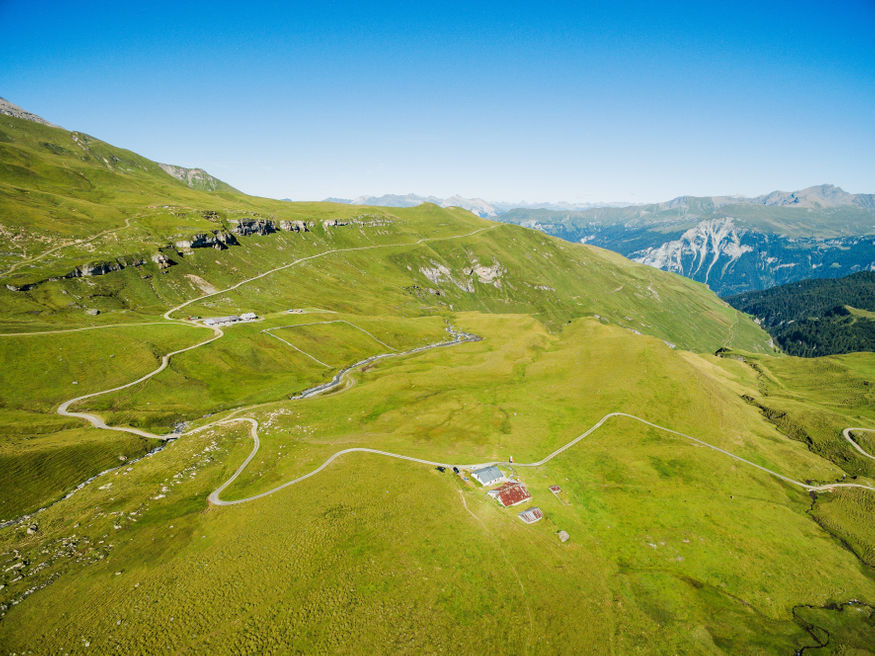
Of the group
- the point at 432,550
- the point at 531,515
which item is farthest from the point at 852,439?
the point at 432,550

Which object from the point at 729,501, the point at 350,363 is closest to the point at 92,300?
the point at 350,363

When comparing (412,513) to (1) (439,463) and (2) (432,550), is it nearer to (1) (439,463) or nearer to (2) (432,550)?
(2) (432,550)

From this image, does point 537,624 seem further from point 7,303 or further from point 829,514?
point 7,303

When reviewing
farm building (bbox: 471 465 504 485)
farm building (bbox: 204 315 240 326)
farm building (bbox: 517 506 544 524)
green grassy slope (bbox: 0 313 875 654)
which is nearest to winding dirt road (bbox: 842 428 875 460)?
green grassy slope (bbox: 0 313 875 654)

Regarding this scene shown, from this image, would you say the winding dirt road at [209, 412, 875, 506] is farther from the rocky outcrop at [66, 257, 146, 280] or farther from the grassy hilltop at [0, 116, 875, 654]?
the rocky outcrop at [66, 257, 146, 280]

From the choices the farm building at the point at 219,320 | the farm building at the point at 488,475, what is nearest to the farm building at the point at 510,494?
the farm building at the point at 488,475

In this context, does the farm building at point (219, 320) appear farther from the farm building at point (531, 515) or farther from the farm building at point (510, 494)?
the farm building at point (531, 515)
